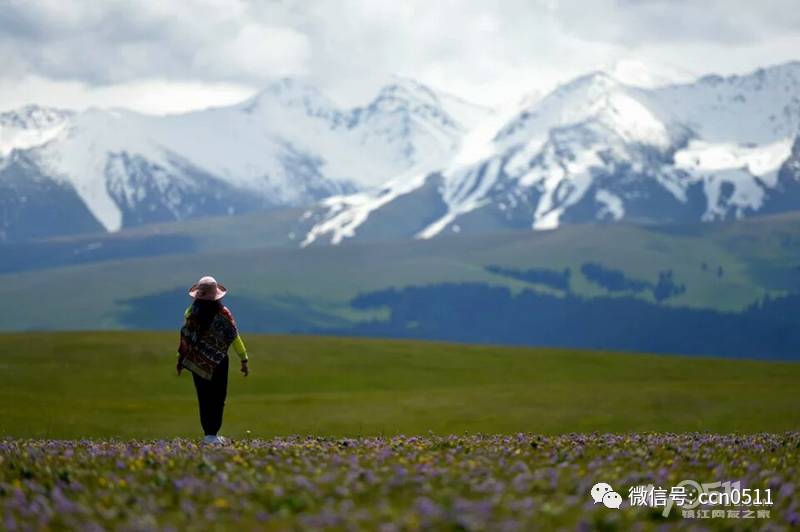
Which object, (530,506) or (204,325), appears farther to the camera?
(204,325)

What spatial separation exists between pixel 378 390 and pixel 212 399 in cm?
5032

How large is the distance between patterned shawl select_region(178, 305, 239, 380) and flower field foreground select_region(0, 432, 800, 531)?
13.1ft

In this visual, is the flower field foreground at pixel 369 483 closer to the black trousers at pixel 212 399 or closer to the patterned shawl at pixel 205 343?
the black trousers at pixel 212 399

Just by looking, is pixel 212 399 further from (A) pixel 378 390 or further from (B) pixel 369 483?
(A) pixel 378 390

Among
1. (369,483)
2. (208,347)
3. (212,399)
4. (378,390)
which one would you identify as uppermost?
(208,347)

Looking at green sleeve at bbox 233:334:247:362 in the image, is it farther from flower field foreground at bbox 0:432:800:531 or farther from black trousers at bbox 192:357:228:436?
flower field foreground at bbox 0:432:800:531

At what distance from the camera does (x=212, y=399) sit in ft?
95.1

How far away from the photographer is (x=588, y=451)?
79.1 ft

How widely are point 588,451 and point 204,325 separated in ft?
30.6

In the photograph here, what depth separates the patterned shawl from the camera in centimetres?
2912

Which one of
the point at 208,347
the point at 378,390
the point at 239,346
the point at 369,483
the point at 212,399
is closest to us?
the point at 369,483

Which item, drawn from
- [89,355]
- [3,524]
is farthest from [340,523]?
[89,355]

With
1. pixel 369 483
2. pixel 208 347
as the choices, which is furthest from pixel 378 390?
pixel 369 483

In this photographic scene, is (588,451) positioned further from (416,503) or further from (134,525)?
(134,525)
